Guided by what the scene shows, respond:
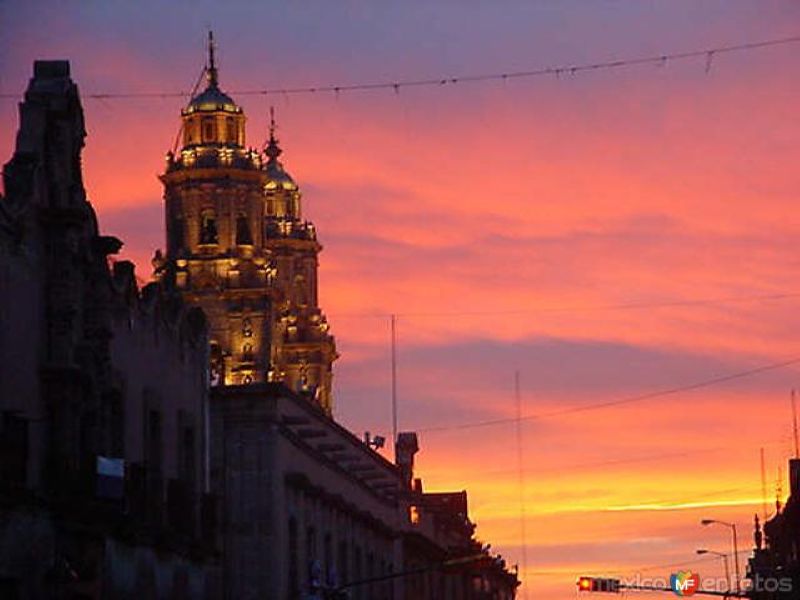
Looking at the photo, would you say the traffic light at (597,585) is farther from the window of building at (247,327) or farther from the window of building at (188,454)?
the window of building at (247,327)


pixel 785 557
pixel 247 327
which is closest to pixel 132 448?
pixel 785 557

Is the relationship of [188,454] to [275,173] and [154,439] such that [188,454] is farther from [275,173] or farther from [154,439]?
[275,173]

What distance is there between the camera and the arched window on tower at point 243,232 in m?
149

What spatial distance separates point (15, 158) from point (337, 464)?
4116 centimetres

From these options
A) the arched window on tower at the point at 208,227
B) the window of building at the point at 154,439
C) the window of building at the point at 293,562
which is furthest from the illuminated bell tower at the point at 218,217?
the window of building at the point at 154,439

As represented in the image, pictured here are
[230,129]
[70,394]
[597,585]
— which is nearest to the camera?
[70,394]

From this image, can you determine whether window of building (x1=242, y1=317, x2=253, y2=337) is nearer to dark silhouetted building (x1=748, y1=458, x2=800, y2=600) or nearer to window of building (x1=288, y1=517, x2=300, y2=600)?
dark silhouetted building (x1=748, y1=458, x2=800, y2=600)

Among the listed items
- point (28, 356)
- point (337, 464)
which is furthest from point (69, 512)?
point (337, 464)

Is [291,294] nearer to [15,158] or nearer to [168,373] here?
[168,373]

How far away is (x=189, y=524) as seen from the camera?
5594cm

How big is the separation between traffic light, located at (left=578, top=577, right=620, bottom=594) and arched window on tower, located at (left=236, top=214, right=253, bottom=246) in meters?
54.1

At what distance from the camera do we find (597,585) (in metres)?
96.9

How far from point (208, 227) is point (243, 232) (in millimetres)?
2229

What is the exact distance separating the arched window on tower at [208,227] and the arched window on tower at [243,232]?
1.36m
